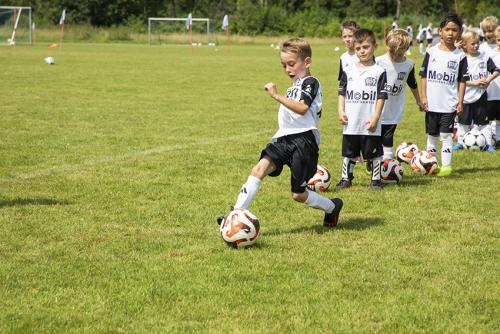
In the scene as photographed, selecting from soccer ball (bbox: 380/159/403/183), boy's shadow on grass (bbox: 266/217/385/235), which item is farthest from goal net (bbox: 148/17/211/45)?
boy's shadow on grass (bbox: 266/217/385/235)

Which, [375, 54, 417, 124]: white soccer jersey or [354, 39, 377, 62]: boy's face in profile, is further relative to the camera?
[375, 54, 417, 124]: white soccer jersey

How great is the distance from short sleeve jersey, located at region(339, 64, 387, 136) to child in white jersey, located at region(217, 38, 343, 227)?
1963mm

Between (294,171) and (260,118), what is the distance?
892 cm

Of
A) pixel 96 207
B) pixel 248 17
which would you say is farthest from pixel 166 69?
pixel 248 17

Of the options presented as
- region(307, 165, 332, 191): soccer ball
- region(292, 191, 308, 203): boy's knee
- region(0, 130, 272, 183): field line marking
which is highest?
region(292, 191, 308, 203): boy's knee

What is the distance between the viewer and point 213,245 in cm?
625

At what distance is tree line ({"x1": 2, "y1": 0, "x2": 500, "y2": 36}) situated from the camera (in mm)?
75188

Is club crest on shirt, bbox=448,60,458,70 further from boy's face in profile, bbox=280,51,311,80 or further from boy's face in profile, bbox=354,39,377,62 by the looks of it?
boy's face in profile, bbox=280,51,311,80

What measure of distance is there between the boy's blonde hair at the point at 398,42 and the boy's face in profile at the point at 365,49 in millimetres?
922

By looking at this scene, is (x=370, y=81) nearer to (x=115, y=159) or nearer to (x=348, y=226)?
(x=348, y=226)

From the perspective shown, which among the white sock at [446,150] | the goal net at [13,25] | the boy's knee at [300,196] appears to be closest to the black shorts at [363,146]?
the white sock at [446,150]

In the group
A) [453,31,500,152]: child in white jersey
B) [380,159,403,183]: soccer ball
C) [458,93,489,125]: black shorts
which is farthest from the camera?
[458,93,489,125]: black shorts

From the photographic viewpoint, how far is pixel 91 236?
6.45m

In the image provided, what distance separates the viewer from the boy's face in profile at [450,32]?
9438mm
